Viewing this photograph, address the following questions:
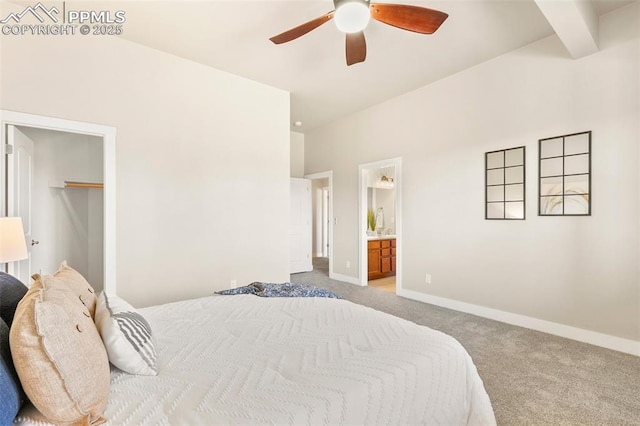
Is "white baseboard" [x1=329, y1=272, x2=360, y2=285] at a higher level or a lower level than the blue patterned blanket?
lower

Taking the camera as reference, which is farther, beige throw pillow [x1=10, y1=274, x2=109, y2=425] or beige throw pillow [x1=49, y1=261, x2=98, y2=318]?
beige throw pillow [x1=49, y1=261, x2=98, y2=318]

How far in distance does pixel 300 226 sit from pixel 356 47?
4217 mm

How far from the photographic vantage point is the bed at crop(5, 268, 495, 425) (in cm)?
94

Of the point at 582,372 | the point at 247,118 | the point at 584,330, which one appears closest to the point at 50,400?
the point at 582,372

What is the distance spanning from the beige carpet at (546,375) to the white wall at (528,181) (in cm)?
35

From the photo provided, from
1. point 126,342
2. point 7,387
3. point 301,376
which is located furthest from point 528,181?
point 7,387

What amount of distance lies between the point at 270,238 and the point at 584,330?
3.45 metres

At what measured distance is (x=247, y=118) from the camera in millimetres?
3842

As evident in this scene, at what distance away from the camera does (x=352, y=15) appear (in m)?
1.98

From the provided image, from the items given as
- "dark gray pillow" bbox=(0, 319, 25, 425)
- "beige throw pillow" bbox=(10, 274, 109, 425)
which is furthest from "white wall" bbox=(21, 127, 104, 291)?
"beige throw pillow" bbox=(10, 274, 109, 425)

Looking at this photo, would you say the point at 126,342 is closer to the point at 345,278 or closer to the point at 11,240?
the point at 11,240

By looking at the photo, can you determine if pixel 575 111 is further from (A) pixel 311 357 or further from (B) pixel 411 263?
(A) pixel 311 357

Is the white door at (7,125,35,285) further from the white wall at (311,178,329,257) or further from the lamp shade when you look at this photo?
the white wall at (311,178,329,257)

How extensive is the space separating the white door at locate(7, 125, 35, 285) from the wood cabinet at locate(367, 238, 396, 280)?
4.36 meters
